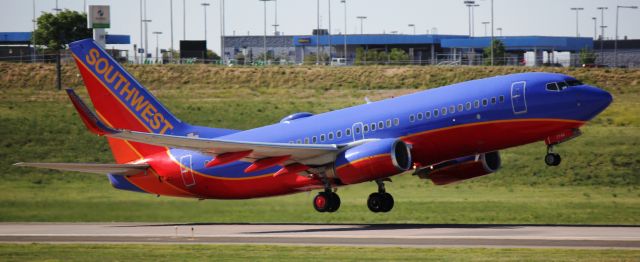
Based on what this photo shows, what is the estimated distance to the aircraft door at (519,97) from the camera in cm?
5128

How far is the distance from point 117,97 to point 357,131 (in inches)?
500

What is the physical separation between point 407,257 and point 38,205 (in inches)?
1280

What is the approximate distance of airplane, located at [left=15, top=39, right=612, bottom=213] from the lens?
51.2m

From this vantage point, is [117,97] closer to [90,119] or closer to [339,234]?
[90,119]

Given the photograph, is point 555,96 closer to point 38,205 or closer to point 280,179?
point 280,179

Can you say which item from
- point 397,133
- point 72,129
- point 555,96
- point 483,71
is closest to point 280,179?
point 397,133

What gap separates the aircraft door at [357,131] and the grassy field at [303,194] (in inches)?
356

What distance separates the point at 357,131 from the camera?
178 feet

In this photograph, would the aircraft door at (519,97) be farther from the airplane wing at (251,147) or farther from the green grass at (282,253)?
the green grass at (282,253)

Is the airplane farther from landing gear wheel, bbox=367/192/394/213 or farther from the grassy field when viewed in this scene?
the grassy field

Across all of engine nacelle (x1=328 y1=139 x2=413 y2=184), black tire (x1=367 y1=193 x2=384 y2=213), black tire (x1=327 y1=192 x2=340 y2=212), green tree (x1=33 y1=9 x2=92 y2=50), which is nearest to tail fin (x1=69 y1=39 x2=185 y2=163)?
black tire (x1=327 y1=192 x2=340 y2=212)

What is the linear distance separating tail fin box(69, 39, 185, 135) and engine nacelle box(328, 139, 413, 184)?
10523 millimetres

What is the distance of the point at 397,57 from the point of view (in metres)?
159

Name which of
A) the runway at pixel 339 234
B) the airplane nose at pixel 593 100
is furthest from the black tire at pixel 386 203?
the airplane nose at pixel 593 100
